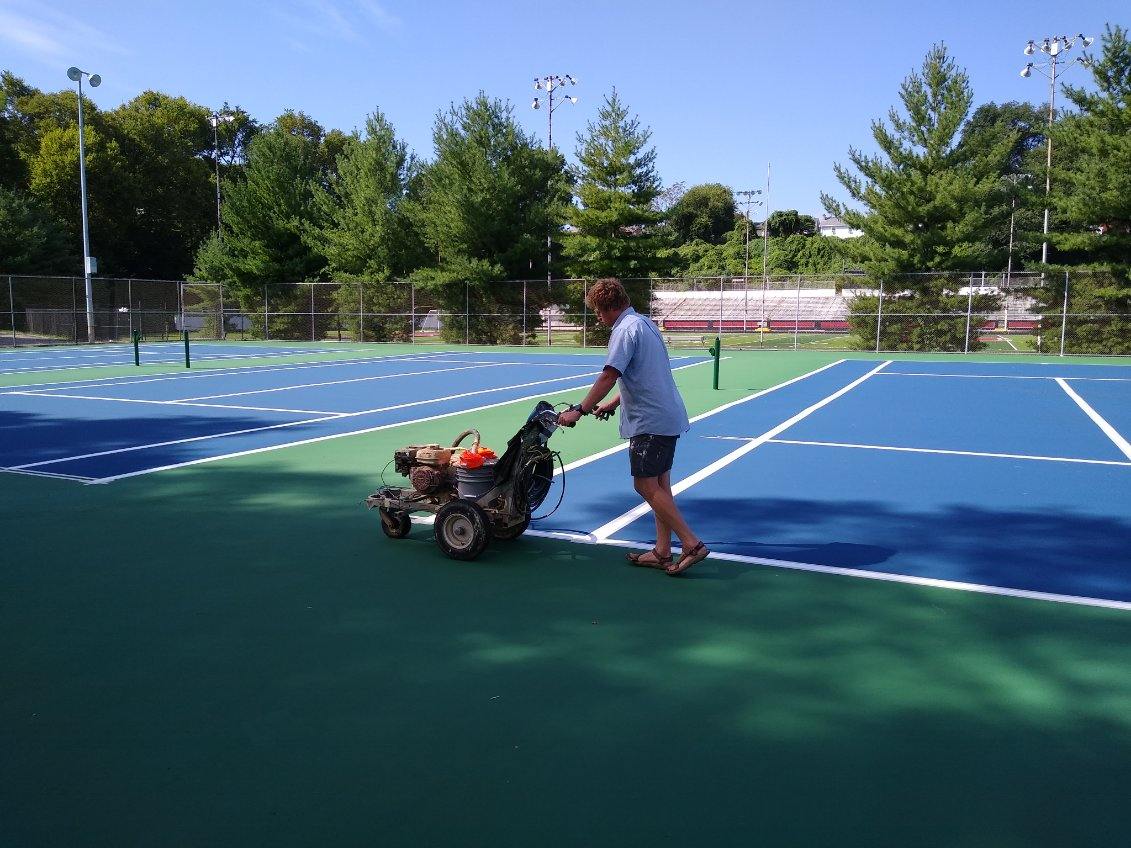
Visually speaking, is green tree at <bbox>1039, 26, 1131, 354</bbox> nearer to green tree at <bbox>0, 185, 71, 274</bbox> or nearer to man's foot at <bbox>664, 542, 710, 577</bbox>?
man's foot at <bbox>664, 542, 710, 577</bbox>

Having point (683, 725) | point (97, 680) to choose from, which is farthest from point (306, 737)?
point (683, 725)

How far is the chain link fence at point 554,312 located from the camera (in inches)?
1259

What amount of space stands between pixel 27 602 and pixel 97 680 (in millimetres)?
1434

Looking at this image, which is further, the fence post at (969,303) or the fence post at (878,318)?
the fence post at (878,318)

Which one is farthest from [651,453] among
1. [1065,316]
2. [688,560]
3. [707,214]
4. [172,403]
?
[707,214]

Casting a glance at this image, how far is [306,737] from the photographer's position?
12.1 ft

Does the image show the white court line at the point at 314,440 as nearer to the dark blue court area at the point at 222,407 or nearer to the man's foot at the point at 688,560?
the dark blue court area at the point at 222,407

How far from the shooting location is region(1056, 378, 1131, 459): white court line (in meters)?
11.1

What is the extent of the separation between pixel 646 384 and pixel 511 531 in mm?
1630

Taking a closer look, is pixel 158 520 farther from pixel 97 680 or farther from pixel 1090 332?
pixel 1090 332

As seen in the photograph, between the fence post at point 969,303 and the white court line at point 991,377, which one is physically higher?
the fence post at point 969,303

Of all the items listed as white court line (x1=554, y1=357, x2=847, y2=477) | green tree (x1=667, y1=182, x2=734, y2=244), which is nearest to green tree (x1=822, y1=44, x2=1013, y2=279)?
white court line (x1=554, y1=357, x2=847, y2=477)

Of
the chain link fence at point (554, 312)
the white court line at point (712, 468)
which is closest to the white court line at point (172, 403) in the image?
the white court line at point (712, 468)

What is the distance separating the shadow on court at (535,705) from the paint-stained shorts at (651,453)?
2.31 feet
